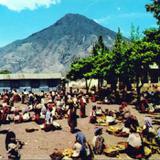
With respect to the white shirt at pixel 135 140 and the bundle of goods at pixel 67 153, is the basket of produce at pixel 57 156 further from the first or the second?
the white shirt at pixel 135 140

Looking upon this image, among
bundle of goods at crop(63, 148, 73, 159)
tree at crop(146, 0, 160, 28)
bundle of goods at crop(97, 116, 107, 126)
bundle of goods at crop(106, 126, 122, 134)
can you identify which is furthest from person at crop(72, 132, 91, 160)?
tree at crop(146, 0, 160, 28)

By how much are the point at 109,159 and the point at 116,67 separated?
23158mm

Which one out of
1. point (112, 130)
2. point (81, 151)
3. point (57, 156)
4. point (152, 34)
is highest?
point (152, 34)

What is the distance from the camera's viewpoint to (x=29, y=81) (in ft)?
208

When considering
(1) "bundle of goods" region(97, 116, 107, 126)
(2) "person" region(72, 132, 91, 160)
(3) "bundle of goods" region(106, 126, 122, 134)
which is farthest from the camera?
(1) "bundle of goods" region(97, 116, 107, 126)

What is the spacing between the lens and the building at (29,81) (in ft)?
205

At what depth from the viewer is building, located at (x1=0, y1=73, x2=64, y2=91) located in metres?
62.5

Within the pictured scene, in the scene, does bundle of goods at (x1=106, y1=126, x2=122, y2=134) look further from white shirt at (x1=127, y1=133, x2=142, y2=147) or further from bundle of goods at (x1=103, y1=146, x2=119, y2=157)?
white shirt at (x1=127, y1=133, x2=142, y2=147)

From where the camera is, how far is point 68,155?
59.9 feet

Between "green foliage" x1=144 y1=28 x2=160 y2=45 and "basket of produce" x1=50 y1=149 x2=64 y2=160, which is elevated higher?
"green foliage" x1=144 y1=28 x2=160 y2=45

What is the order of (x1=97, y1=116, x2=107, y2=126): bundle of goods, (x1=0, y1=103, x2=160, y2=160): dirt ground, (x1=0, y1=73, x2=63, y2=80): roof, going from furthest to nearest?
(x1=0, y1=73, x2=63, y2=80): roof → (x1=97, y1=116, x2=107, y2=126): bundle of goods → (x1=0, y1=103, x2=160, y2=160): dirt ground

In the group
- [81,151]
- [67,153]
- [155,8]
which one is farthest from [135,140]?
[155,8]


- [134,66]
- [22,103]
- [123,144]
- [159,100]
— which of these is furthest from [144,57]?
[123,144]

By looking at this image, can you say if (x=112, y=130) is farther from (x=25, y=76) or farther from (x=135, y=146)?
(x=25, y=76)
